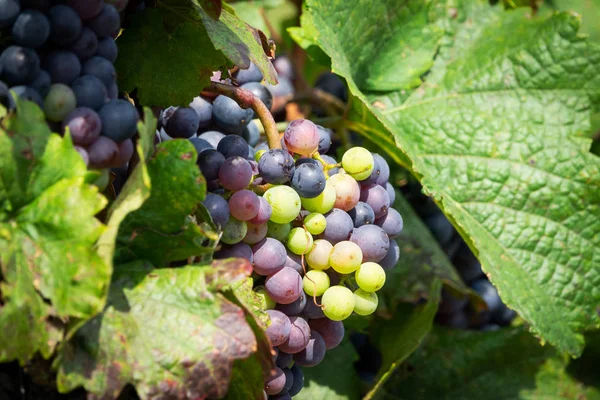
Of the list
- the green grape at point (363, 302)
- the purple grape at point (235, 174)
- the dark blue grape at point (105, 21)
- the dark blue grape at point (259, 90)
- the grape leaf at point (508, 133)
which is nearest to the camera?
the dark blue grape at point (105, 21)

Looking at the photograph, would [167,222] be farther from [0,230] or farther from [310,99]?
[310,99]

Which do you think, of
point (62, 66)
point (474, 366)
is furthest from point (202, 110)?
point (474, 366)

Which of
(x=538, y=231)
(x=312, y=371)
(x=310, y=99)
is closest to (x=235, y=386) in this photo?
(x=312, y=371)

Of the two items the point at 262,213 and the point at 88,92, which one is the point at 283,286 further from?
the point at 88,92

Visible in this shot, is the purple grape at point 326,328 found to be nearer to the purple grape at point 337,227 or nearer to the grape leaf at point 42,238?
the purple grape at point 337,227

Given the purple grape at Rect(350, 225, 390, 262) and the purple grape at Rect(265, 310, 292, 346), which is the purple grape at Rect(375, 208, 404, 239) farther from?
the purple grape at Rect(265, 310, 292, 346)

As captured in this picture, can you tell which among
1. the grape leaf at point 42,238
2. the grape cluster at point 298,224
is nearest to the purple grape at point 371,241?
the grape cluster at point 298,224
